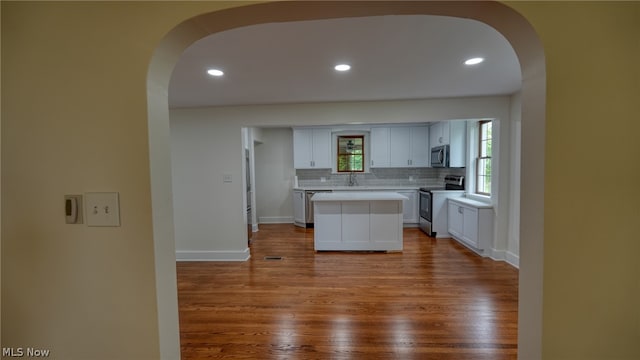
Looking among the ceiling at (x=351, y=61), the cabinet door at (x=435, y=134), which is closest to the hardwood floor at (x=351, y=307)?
the ceiling at (x=351, y=61)

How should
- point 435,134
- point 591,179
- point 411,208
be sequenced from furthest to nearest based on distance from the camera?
point 411,208, point 435,134, point 591,179

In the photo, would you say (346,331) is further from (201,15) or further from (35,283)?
(201,15)

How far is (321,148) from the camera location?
20.7 ft

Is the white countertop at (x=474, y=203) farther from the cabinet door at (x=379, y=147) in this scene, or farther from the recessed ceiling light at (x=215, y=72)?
the recessed ceiling light at (x=215, y=72)

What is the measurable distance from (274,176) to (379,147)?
2634 mm

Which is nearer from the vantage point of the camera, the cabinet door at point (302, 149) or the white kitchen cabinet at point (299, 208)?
the white kitchen cabinet at point (299, 208)

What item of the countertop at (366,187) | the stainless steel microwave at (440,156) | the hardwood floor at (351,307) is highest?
the stainless steel microwave at (440,156)

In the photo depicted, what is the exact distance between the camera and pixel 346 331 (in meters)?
2.22

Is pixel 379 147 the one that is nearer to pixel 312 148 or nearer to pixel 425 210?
pixel 312 148

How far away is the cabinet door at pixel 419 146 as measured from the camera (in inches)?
239

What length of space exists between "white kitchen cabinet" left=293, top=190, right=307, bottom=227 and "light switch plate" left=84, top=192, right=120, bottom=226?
524cm

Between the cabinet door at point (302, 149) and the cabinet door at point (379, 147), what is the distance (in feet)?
4.74

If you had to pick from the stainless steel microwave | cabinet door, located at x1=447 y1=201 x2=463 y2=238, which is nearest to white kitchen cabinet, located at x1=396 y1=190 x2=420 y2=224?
the stainless steel microwave

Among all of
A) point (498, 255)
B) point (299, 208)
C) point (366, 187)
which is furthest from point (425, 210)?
point (299, 208)
